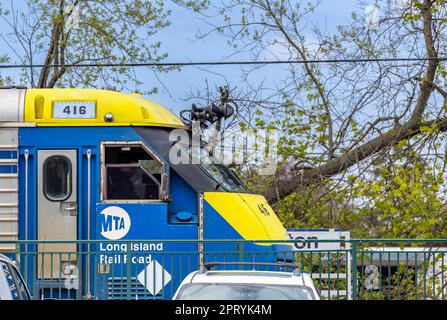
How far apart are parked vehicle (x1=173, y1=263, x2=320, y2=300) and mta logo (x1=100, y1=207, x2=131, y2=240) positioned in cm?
418

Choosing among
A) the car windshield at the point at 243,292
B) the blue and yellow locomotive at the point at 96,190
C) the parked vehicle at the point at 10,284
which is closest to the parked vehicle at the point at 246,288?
the car windshield at the point at 243,292

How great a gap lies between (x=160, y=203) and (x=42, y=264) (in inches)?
68.9

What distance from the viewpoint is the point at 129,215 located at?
1386 cm

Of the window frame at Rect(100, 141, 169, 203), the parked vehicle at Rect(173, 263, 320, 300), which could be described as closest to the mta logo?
the window frame at Rect(100, 141, 169, 203)

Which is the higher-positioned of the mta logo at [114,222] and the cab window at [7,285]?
the mta logo at [114,222]

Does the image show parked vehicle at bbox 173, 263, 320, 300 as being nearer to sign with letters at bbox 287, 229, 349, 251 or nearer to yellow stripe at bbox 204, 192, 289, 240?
yellow stripe at bbox 204, 192, 289, 240

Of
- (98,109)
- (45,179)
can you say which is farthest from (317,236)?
(45,179)

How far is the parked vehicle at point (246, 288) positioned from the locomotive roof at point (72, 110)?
4868mm

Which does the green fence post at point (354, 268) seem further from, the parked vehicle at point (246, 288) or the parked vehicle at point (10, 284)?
the parked vehicle at point (10, 284)

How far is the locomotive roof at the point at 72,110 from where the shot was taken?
1416 centimetres

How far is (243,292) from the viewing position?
945 cm

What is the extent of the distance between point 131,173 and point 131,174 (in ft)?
0.04

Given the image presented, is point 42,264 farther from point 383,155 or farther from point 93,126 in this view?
point 383,155
